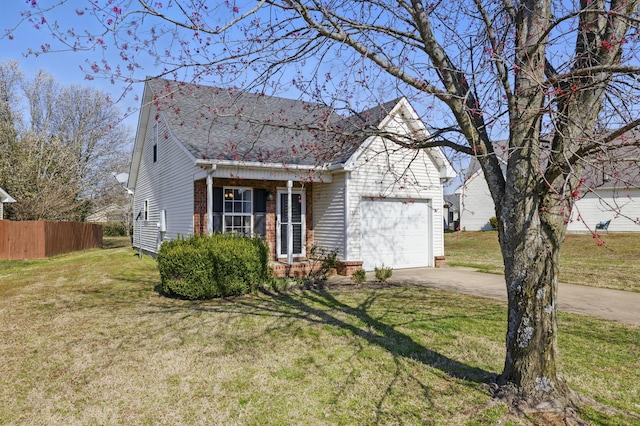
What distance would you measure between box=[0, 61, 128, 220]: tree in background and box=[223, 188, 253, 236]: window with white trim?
9.39 m

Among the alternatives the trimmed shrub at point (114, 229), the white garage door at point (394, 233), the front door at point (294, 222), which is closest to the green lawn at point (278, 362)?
the white garage door at point (394, 233)

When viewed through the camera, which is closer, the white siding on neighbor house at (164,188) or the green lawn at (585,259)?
the green lawn at (585,259)

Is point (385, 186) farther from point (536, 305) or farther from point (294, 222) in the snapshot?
point (536, 305)

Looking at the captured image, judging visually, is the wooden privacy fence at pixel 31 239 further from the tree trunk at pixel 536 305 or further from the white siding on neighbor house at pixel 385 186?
the tree trunk at pixel 536 305

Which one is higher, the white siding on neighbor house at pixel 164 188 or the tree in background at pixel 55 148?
the tree in background at pixel 55 148

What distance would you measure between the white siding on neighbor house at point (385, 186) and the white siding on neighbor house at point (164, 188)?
4.56 metres

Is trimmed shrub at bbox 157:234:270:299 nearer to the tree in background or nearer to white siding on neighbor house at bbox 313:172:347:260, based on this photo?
white siding on neighbor house at bbox 313:172:347:260

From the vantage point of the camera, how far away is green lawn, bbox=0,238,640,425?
3.63m

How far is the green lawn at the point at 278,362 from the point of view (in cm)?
363

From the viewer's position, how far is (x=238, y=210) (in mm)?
12047

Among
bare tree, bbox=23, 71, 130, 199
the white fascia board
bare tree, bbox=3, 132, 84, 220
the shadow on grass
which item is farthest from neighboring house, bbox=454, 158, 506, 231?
bare tree, bbox=23, 71, 130, 199

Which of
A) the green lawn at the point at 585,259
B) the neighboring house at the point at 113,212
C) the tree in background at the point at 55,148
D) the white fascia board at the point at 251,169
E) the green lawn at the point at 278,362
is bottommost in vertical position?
the green lawn at the point at 278,362

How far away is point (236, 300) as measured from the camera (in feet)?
27.4

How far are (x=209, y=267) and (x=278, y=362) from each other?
13.1 feet
